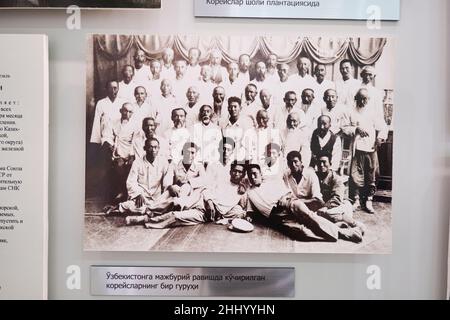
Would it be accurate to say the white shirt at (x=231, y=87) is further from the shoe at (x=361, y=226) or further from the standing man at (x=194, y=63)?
the shoe at (x=361, y=226)

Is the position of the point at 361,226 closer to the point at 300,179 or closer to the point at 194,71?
the point at 300,179

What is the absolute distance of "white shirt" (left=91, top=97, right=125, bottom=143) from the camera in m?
1.07

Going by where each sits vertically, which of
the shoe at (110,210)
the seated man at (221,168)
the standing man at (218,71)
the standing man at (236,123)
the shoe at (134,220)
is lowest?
the shoe at (134,220)

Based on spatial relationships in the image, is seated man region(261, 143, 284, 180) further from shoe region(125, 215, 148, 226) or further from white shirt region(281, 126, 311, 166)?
shoe region(125, 215, 148, 226)

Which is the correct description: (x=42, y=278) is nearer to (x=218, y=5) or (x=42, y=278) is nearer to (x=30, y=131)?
(x=30, y=131)

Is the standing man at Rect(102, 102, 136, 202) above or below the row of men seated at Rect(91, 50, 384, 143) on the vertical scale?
below

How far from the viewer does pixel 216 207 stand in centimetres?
107

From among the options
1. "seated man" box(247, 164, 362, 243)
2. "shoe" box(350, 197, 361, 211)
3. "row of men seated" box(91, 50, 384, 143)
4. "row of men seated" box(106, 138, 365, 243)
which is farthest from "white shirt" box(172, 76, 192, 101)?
"shoe" box(350, 197, 361, 211)

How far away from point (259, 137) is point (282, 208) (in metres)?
0.15

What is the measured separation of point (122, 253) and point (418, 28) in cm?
77

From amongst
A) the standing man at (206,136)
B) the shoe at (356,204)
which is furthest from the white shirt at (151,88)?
the shoe at (356,204)

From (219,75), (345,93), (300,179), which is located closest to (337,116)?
(345,93)

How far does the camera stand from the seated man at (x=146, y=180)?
1.07 m
